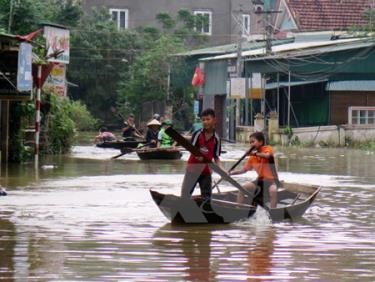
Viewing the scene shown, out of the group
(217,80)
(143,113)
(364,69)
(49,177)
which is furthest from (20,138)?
(143,113)

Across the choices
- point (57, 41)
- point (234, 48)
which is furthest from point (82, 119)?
point (57, 41)

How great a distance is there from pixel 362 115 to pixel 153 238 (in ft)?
107

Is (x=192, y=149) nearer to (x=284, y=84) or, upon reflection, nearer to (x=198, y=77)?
(x=284, y=84)

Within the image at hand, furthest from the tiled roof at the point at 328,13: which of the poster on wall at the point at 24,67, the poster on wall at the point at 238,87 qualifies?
the poster on wall at the point at 24,67

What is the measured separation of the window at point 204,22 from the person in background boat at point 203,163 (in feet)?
170

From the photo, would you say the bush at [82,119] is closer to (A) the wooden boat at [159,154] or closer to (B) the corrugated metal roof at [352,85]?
(B) the corrugated metal roof at [352,85]

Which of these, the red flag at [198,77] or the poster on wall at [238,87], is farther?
the red flag at [198,77]

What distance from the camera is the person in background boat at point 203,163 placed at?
14.3 meters

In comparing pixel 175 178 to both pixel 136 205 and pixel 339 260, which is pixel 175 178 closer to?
pixel 136 205

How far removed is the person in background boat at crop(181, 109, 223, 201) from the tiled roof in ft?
139

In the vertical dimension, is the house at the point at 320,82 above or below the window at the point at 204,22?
below

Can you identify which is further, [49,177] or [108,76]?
[108,76]

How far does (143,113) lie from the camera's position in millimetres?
59469

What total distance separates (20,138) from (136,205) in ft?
32.2
